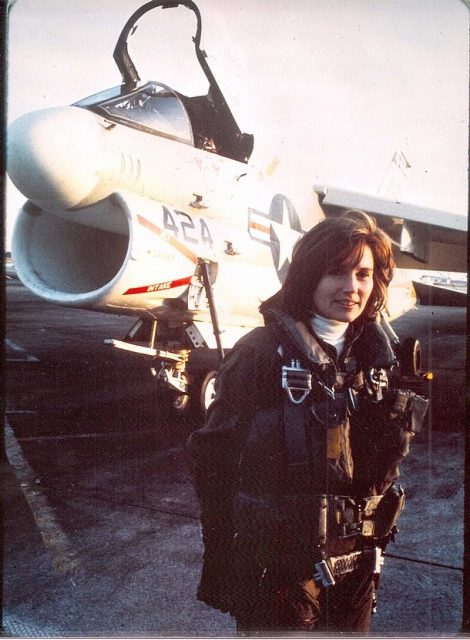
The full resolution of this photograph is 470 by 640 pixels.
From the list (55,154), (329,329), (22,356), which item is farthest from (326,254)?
(22,356)

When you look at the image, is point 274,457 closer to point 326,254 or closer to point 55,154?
point 326,254

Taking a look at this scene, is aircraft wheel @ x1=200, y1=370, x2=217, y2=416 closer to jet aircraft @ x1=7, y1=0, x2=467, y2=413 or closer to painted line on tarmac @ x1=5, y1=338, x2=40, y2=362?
jet aircraft @ x1=7, y1=0, x2=467, y2=413

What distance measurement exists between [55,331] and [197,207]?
989 cm

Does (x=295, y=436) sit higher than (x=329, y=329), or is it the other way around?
(x=329, y=329)

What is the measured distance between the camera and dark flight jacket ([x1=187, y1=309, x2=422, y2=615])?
1.48 m

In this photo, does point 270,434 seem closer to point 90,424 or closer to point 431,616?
point 431,616

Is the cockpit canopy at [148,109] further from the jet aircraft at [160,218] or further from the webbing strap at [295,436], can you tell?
the webbing strap at [295,436]

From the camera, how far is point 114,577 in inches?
110

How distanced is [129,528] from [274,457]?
2.22 meters

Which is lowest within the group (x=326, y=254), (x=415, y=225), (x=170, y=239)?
(x=326, y=254)

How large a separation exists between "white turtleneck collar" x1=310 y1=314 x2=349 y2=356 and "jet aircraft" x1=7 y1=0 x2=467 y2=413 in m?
3.02

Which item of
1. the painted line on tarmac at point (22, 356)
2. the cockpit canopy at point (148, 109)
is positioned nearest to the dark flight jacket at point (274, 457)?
the cockpit canopy at point (148, 109)

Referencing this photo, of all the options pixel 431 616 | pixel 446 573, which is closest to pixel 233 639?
pixel 431 616

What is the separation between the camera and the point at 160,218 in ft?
16.1
